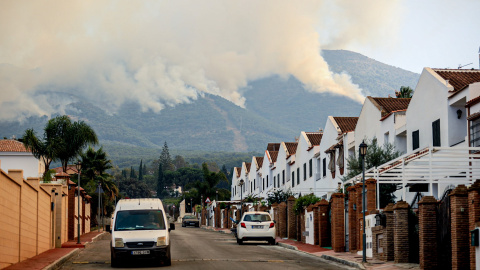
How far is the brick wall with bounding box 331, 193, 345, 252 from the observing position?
98.2 ft

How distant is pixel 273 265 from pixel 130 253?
14.6ft

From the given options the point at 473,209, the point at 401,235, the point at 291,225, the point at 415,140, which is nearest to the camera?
the point at 473,209

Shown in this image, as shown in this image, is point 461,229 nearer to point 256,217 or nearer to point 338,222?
point 338,222

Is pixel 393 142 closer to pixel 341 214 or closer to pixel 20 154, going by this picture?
pixel 341 214

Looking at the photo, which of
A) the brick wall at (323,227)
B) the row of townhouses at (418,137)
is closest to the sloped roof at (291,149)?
the row of townhouses at (418,137)

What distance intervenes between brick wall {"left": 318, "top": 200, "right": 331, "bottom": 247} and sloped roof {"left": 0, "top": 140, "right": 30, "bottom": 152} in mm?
62602

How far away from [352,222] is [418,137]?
675 centimetres

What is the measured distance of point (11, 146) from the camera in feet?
291

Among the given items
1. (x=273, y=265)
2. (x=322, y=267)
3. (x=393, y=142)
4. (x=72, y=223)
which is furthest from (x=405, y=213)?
(x=72, y=223)

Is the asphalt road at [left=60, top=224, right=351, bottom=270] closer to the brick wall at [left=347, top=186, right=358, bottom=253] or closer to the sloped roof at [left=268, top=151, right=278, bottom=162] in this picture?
the brick wall at [left=347, top=186, right=358, bottom=253]

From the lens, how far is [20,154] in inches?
3462

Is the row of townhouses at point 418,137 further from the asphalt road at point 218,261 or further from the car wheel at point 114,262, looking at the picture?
the car wheel at point 114,262

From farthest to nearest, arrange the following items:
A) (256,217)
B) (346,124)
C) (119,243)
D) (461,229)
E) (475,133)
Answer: (346,124)
(256,217)
(475,133)
(119,243)
(461,229)

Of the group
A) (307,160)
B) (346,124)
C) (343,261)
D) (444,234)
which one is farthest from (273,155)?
(444,234)
